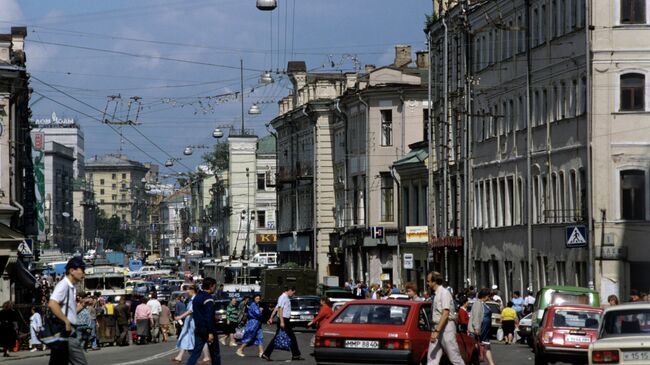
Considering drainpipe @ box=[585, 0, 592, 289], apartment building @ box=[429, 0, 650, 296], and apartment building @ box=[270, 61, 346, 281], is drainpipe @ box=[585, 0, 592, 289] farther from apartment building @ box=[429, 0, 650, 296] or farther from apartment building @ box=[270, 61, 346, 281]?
apartment building @ box=[270, 61, 346, 281]

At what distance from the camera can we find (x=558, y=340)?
3120 cm

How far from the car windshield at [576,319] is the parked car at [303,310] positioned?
27073 mm

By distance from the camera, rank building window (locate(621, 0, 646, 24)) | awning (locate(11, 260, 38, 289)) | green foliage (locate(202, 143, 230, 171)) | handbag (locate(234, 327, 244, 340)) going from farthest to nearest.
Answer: green foliage (locate(202, 143, 230, 171)) → awning (locate(11, 260, 38, 289)) → building window (locate(621, 0, 646, 24)) → handbag (locate(234, 327, 244, 340))

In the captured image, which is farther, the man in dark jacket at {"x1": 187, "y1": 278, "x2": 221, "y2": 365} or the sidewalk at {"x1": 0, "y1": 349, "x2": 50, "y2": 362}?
the sidewalk at {"x1": 0, "y1": 349, "x2": 50, "y2": 362}

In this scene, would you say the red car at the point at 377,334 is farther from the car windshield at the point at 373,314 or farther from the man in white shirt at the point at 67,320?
the man in white shirt at the point at 67,320

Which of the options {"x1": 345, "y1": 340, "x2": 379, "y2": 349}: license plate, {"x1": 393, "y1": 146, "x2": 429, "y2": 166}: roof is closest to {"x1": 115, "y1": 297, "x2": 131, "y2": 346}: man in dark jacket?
{"x1": 345, "y1": 340, "x2": 379, "y2": 349}: license plate

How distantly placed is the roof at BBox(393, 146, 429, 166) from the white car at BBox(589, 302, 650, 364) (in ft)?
184

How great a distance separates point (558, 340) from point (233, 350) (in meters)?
13.6

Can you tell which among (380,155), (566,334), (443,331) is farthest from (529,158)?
(443,331)

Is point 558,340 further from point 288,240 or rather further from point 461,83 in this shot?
point 288,240

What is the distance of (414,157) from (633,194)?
2845 cm

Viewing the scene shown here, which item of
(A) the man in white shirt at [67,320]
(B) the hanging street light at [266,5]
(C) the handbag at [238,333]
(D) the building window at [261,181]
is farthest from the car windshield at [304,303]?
(D) the building window at [261,181]

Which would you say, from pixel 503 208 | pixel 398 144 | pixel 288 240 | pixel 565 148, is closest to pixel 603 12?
pixel 565 148

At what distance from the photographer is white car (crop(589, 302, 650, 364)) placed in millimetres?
19672
